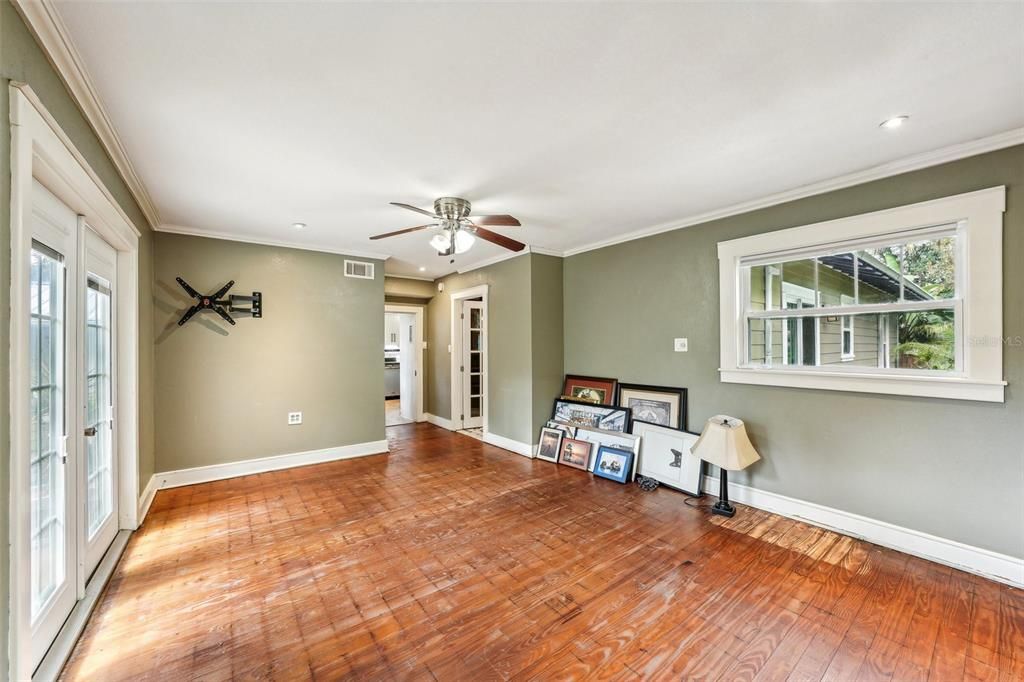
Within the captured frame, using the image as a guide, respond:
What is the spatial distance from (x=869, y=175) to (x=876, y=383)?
140 centimetres

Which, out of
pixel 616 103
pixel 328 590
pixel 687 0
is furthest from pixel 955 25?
pixel 328 590

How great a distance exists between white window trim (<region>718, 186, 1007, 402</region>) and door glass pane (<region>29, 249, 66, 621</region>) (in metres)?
4.37

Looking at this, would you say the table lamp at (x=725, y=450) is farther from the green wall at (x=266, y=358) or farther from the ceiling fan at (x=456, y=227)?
the green wall at (x=266, y=358)

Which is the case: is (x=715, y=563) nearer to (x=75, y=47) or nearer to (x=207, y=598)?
(x=207, y=598)

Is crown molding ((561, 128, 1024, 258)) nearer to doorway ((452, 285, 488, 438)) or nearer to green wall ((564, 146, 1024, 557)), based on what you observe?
green wall ((564, 146, 1024, 557))

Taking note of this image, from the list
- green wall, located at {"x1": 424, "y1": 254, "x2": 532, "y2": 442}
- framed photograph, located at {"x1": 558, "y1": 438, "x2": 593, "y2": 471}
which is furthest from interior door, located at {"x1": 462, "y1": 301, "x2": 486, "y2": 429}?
framed photograph, located at {"x1": 558, "y1": 438, "x2": 593, "y2": 471}

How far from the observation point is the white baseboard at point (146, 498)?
3.07 metres

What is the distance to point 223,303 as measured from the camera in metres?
4.05

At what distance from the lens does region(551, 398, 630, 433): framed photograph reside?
431cm

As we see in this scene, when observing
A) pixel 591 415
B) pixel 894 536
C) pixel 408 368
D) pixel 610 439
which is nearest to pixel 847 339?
pixel 894 536

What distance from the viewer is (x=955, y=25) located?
1488 mm

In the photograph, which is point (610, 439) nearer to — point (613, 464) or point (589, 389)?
point (613, 464)

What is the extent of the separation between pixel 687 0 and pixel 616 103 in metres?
0.57

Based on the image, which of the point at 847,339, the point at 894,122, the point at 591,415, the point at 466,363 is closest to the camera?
the point at 894,122
